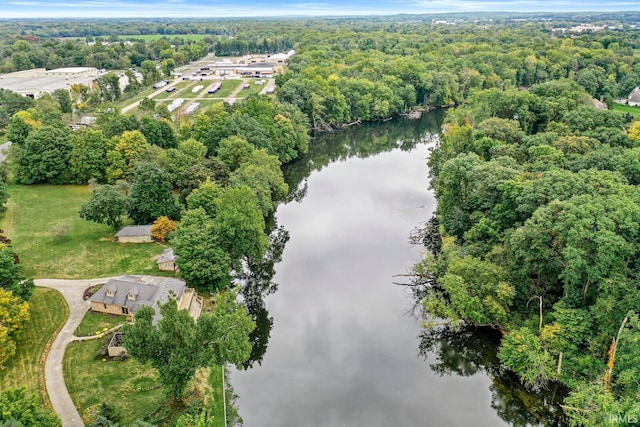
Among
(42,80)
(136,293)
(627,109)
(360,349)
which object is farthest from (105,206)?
(42,80)

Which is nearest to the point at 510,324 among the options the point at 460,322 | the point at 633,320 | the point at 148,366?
the point at 460,322

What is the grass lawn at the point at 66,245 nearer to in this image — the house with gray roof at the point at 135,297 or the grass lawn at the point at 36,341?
the grass lawn at the point at 36,341

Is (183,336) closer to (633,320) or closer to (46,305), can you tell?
(46,305)

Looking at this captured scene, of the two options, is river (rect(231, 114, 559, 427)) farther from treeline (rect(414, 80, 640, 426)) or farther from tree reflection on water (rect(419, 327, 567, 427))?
treeline (rect(414, 80, 640, 426))

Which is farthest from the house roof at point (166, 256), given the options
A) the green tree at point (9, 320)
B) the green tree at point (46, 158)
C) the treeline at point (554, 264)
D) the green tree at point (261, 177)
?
the green tree at point (46, 158)

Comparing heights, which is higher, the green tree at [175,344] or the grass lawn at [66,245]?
the green tree at [175,344]

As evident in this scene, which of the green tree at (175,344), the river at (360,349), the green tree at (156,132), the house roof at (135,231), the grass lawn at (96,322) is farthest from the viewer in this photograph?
the green tree at (156,132)
